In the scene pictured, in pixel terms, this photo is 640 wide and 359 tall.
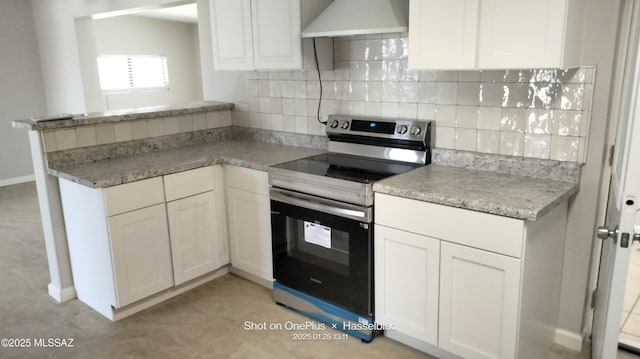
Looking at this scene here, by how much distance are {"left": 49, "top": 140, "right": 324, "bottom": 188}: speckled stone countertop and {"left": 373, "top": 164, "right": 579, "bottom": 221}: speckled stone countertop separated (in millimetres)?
910

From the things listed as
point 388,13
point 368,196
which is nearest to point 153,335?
point 368,196

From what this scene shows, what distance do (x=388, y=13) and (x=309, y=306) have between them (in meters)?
1.64

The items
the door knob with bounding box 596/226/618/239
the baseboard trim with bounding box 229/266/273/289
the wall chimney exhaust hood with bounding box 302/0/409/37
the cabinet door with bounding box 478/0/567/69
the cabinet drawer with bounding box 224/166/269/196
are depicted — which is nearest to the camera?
the door knob with bounding box 596/226/618/239

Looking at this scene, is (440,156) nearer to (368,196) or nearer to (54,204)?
(368,196)

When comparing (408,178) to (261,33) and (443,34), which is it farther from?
(261,33)

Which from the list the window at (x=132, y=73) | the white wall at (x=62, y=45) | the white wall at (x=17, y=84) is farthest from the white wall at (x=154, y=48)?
the white wall at (x=17, y=84)

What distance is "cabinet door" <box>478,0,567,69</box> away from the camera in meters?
1.91

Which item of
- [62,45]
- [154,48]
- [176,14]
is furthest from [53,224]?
[154,48]

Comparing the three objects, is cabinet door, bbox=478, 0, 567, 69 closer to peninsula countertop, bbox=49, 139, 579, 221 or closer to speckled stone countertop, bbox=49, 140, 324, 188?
peninsula countertop, bbox=49, 139, 579, 221

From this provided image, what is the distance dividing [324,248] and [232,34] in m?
1.53

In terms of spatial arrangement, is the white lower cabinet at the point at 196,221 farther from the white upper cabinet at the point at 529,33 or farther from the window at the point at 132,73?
the window at the point at 132,73

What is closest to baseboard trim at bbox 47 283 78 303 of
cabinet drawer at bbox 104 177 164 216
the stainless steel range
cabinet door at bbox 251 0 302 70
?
cabinet drawer at bbox 104 177 164 216

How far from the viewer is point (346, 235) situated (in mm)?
2496

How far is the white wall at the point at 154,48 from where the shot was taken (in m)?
7.11
